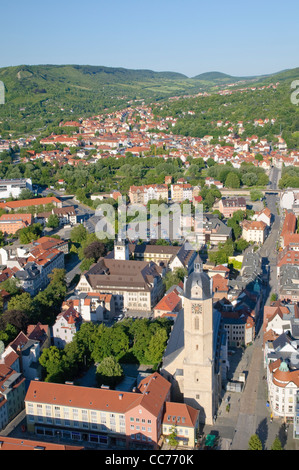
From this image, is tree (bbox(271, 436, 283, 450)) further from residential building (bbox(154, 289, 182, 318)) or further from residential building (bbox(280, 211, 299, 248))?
residential building (bbox(280, 211, 299, 248))

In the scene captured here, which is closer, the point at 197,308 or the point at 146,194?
the point at 197,308

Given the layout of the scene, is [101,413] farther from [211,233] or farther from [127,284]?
[211,233]

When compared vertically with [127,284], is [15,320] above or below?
below

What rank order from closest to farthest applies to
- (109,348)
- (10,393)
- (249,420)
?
(249,420) → (10,393) → (109,348)

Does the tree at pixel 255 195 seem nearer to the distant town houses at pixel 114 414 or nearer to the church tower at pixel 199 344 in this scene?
the church tower at pixel 199 344

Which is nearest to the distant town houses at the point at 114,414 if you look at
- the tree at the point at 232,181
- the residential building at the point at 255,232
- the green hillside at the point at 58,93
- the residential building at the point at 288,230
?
the residential building at the point at 288,230

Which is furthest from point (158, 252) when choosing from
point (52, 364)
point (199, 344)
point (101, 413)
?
point (101, 413)
